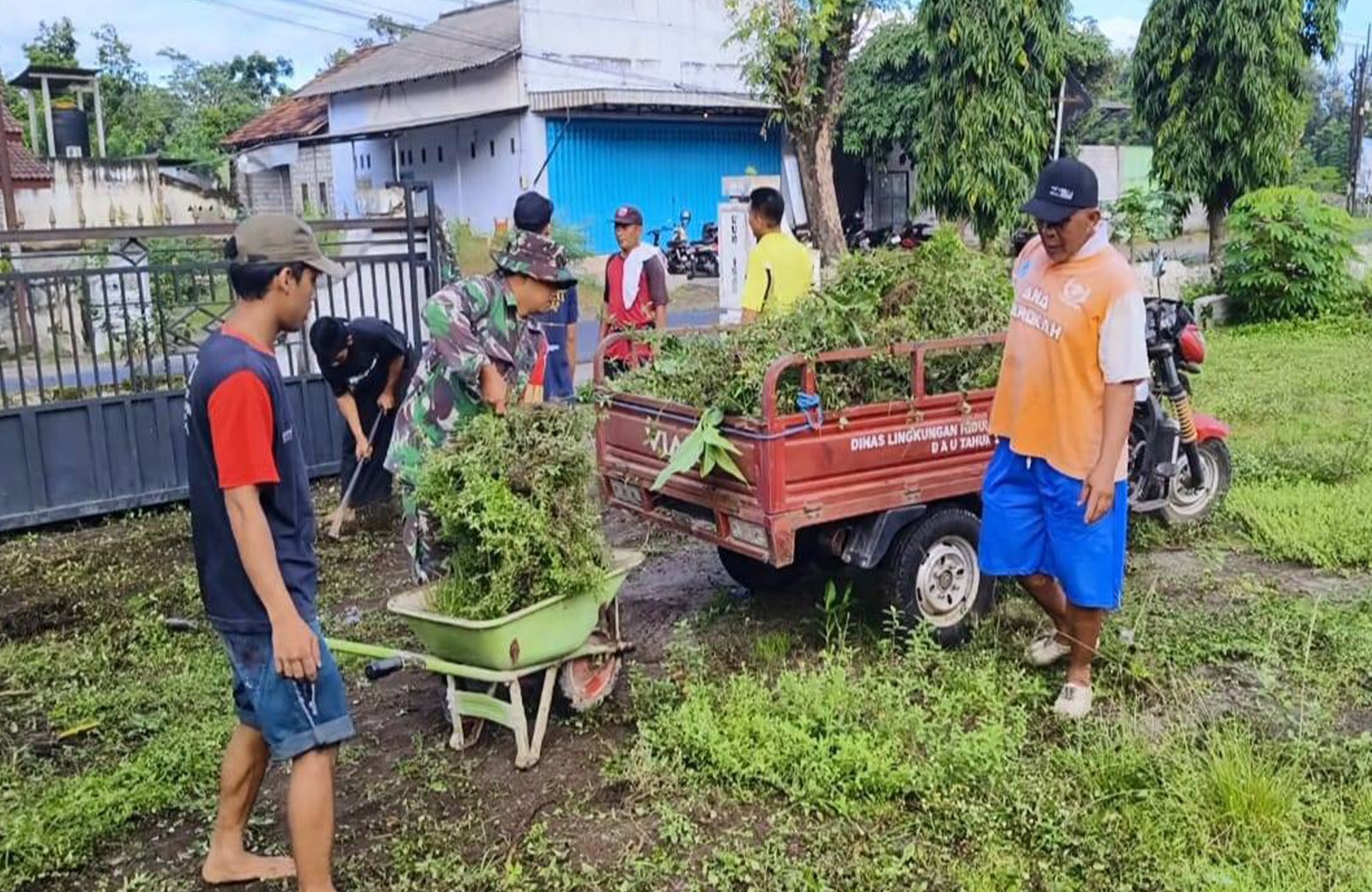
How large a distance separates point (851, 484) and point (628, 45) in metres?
19.2

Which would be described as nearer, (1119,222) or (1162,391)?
Answer: (1162,391)

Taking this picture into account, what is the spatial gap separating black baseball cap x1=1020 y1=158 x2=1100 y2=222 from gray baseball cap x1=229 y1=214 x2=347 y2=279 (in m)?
2.48

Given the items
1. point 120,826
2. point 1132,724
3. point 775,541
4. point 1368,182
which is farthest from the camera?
point 1368,182

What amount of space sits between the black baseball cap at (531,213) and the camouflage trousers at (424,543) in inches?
92.4

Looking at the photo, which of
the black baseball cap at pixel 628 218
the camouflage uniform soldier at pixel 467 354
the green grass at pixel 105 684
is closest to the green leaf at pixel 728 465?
the camouflage uniform soldier at pixel 467 354

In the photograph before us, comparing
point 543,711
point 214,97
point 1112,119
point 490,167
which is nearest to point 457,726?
point 543,711

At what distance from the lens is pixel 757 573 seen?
5.64m

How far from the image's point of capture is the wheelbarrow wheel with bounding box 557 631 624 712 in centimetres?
425

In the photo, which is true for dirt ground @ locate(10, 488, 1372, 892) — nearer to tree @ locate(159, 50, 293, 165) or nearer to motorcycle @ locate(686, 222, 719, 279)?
motorcycle @ locate(686, 222, 719, 279)

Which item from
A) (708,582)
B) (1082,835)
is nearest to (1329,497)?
(708,582)

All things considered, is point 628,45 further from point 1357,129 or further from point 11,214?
point 1357,129

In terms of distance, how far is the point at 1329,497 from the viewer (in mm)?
6562

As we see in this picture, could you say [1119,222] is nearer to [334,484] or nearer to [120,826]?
[334,484]

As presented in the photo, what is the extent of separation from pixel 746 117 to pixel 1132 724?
20936 millimetres
